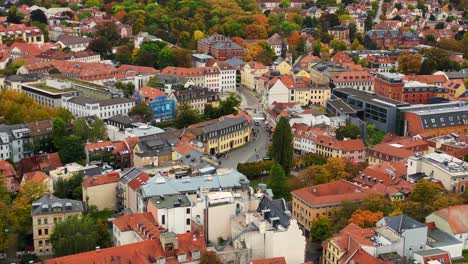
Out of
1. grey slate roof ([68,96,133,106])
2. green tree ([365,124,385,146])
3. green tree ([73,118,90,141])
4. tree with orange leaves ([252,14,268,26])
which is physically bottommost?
green tree ([365,124,385,146])

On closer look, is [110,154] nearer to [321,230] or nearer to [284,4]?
[321,230]

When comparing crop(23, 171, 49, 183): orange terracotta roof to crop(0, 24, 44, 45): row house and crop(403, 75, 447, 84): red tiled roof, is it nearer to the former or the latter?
crop(403, 75, 447, 84): red tiled roof

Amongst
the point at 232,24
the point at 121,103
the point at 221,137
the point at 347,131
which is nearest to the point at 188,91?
the point at 121,103

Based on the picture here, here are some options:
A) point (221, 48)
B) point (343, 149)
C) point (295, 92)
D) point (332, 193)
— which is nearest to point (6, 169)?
point (332, 193)

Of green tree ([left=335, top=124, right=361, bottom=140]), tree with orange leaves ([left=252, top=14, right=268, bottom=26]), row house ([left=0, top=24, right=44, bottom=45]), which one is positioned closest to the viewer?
green tree ([left=335, top=124, right=361, bottom=140])

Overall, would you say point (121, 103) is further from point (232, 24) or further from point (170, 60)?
point (232, 24)

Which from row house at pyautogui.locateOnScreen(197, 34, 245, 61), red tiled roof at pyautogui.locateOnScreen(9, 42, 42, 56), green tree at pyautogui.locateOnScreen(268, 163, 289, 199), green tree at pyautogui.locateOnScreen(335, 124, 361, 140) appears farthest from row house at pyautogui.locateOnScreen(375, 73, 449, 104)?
red tiled roof at pyautogui.locateOnScreen(9, 42, 42, 56)
